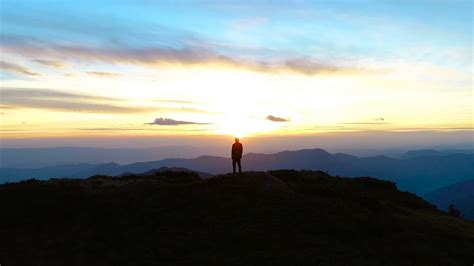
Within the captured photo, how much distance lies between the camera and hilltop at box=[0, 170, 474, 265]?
1934cm

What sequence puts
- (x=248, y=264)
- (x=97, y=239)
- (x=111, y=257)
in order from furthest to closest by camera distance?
1. (x=97, y=239)
2. (x=111, y=257)
3. (x=248, y=264)

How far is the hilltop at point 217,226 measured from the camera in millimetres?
19344

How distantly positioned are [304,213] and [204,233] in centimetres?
594

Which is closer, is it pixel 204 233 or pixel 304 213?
pixel 204 233

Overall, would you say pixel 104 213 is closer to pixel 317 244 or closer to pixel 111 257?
pixel 111 257

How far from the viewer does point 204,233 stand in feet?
71.7

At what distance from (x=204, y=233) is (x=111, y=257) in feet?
15.4

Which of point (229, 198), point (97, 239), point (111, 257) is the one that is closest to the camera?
point (111, 257)

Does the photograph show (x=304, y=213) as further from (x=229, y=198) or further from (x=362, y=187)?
(x=362, y=187)

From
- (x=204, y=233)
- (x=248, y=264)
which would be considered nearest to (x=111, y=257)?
(x=204, y=233)

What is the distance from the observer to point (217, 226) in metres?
22.6

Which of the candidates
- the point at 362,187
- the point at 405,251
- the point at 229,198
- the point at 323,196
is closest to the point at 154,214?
the point at 229,198

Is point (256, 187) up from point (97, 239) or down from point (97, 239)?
up

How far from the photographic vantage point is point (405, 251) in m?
19.8
